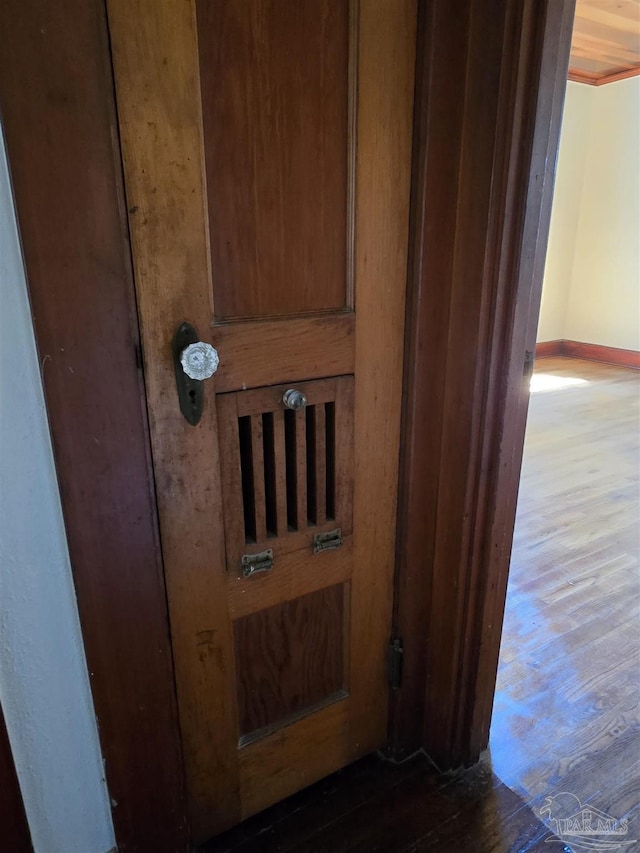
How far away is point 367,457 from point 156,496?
43cm

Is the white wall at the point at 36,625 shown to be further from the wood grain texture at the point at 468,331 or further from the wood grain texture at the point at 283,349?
the wood grain texture at the point at 468,331

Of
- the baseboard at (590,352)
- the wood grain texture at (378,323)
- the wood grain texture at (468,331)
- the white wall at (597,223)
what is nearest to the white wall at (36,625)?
the wood grain texture at (378,323)

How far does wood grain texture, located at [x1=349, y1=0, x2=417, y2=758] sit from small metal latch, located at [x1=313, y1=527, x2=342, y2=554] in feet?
0.15

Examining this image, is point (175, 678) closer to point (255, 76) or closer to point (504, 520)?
point (504, 520)

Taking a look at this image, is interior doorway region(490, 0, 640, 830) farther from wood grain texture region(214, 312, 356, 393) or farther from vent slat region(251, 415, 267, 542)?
wood grain texture region(214, 312, 356, 393)

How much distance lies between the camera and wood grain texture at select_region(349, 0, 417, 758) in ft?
3.04

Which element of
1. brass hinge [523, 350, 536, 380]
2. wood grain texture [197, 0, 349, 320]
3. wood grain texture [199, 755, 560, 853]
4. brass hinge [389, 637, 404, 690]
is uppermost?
wood grain texture [197, 0, 349, 320]

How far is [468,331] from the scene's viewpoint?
3.48 feet

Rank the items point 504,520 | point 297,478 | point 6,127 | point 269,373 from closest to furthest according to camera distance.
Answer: point 6,127 → point 269,373 → point 297,478 → point 504,520

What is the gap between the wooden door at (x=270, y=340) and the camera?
80 cm

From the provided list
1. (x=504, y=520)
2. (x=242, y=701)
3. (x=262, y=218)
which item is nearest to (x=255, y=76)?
(x=262, y=218)

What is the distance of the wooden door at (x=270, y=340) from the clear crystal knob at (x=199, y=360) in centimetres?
2

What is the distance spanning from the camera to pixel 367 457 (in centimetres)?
113

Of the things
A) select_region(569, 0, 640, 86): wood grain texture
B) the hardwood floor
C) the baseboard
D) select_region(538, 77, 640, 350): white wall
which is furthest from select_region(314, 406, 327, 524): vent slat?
select_region(538, 77, 640, 350): white wall
